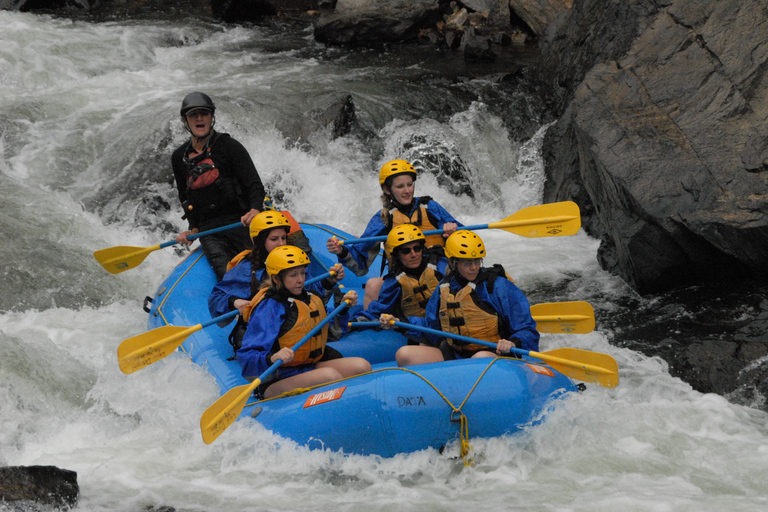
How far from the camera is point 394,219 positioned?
4.88m

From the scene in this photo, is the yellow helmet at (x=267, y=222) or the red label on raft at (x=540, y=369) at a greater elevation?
the yellow helmet at (x=267, y=222)

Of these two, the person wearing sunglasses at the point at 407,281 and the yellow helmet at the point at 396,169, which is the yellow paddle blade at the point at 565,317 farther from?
the yellow helmet at the point at 396,169

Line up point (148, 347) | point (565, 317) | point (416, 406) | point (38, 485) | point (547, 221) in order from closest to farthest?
point (38, 485), point (416, 406), point (148, 347), point (565, 317), point (547, 221)

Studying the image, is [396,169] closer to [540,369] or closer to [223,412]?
[540,369]

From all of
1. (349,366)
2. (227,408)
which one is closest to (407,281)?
(349,366)

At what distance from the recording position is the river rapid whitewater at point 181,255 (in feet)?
12.0

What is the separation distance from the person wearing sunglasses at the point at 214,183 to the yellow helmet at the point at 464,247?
1449 millimetres

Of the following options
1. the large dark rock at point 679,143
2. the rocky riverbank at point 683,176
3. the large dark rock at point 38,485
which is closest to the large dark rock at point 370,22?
the rocky riverbank at point 683,176

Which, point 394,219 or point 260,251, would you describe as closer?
point 260,251

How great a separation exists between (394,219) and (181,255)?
9.98 ft

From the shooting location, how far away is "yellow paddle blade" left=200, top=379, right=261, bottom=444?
140 inches

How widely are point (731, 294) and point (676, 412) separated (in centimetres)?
144

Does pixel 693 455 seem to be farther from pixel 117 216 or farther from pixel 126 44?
pixel 126 44

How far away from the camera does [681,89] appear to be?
5.95 meters
